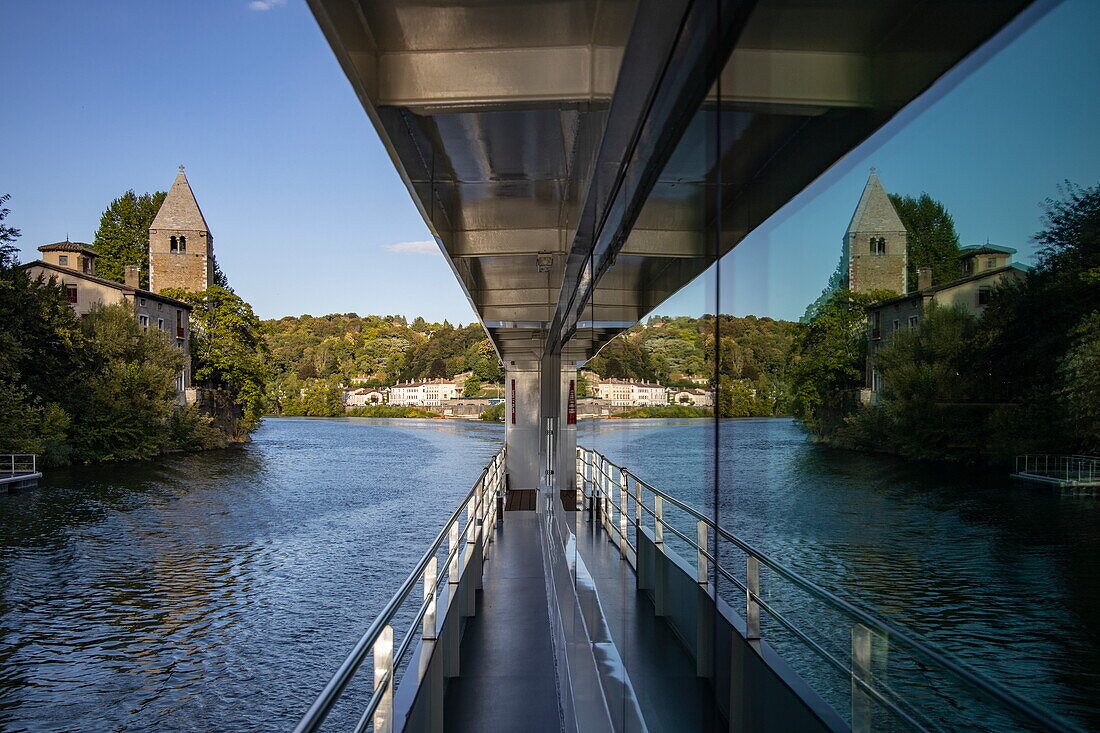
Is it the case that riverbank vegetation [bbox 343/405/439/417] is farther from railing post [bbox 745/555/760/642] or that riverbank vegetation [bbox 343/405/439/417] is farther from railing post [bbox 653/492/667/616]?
railing post [bbox 745/555/760/642]

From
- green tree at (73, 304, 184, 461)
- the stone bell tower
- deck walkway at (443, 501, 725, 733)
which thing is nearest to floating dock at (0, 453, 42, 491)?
green tree at (73, 304, 184, 461)

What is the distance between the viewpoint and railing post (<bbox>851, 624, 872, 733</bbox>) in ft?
1.81

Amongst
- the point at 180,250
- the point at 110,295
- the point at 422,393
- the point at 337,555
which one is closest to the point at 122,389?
the point at 110,295

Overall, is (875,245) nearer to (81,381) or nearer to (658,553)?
(658,553)

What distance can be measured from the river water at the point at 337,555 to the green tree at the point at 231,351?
2.70 meters

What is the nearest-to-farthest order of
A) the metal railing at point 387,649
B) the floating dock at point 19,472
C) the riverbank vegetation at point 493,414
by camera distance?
the metal railing at point 387,649 → the floating dock at point 19,472 → the riverbank vegetation at point 493,414

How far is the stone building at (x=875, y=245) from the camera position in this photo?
0.53 metres

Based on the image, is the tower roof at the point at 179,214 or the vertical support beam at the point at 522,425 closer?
the vertical support beam at the point at 522,425

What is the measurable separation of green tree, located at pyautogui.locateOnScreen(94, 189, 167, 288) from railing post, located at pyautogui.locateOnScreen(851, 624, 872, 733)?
201 feet

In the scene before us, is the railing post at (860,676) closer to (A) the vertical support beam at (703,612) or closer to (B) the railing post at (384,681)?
(A) the vertical support beam at (703,612)

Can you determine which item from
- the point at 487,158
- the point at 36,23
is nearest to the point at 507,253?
the point at 487,158

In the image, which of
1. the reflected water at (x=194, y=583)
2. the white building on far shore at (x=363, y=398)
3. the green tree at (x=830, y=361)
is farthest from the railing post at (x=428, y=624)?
the white building on far shore at (x=363, y=398)

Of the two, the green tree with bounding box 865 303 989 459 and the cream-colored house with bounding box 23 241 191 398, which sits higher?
the cream-colored house with bounding box 23 241 191 398

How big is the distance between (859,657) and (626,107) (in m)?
1.23
